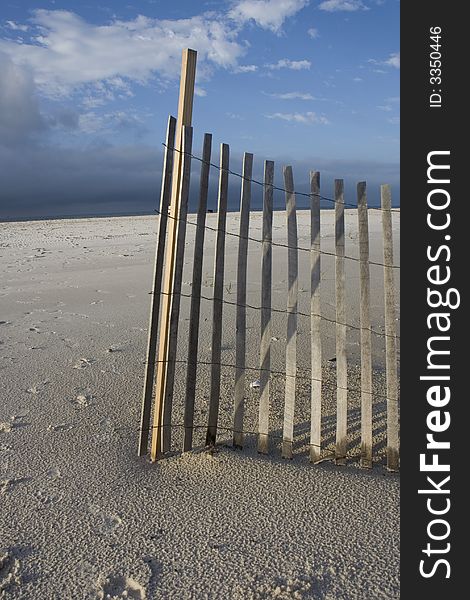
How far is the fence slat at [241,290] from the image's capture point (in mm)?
4012

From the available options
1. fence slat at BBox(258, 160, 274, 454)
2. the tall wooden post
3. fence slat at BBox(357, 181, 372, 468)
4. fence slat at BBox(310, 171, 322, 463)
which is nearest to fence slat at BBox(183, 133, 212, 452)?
the tall wooden post

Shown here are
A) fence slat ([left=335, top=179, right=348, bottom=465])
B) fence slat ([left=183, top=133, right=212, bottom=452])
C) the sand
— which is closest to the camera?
the sand

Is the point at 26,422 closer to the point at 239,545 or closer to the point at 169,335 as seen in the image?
the point at 169,335

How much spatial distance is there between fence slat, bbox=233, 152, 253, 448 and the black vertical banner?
1.07 metres

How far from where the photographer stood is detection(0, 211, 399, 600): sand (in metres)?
2.95

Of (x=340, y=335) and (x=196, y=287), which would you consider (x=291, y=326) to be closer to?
(x=340, y=335)

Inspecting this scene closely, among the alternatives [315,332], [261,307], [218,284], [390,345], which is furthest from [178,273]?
[390,345]

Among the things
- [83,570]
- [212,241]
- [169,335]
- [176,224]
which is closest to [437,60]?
[176,224]

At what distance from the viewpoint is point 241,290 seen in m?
4.13

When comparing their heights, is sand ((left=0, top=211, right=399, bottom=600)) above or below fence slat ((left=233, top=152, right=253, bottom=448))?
below

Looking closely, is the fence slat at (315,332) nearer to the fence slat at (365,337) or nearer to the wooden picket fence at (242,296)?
the wooden picket fence at (242,296)

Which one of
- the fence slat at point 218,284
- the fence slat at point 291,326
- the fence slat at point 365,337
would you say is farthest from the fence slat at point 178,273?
the fence slat at point 365,337

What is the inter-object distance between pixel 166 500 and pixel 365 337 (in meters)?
1.71

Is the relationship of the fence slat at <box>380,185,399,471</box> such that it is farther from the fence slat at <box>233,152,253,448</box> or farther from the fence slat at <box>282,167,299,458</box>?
the fence slat at <box>233,152,253,448</box>
